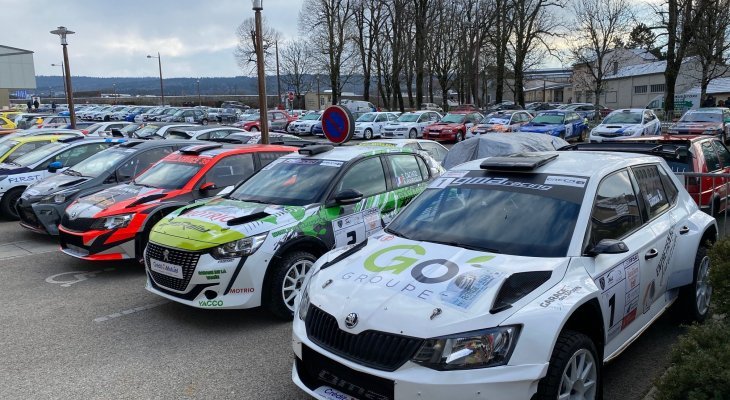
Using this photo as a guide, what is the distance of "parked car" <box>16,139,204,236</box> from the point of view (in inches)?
344

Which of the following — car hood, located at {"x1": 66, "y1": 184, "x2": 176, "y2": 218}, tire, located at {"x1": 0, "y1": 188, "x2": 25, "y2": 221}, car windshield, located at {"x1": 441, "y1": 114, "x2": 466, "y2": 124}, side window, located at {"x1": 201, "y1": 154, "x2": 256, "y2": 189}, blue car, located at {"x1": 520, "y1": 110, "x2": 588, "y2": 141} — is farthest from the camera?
car windshield, located at {"x1": 441, "y1": 114, "x2": 466, "y2": 124}

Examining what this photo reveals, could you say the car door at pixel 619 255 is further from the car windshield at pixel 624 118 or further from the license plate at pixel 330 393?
the car windshield at pixel 624 118

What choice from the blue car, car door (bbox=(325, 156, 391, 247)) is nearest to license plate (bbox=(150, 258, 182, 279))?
car door (bbox=(325, 156, 391, 247))

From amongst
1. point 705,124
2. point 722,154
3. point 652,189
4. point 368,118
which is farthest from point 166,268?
Result: point 368,118

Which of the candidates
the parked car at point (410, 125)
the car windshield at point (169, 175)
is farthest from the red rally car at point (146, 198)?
the parked car at point (410, 125)

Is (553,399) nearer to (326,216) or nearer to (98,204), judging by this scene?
(326,216)

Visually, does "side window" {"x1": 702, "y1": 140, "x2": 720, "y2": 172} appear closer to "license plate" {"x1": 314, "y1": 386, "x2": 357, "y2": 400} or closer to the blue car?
"license plate" {"x1": 314, "y1": 386, "x2": 357, "y2": 400}

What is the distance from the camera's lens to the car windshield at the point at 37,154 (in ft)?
38.3

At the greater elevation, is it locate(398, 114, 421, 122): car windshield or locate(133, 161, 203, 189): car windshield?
locate(398, 114, 421, 122): car windshield

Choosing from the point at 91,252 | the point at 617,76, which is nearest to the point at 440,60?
the point at 617,76

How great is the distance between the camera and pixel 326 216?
19.3 ft

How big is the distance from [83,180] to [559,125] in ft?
65.5

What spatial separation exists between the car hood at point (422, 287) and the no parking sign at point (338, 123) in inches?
194

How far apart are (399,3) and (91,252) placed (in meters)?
44.9
